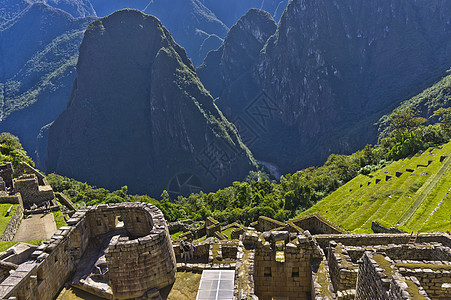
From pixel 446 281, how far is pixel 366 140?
154884 mm

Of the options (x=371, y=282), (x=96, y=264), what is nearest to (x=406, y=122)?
(x=371, y=282)

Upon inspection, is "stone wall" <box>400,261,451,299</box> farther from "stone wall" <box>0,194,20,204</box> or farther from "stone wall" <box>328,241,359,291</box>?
"stone wall" <box>0,194,20,204</box>

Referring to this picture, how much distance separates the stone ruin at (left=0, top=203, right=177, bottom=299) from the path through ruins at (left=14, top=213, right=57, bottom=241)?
1370cm

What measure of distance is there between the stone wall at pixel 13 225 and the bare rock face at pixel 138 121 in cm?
11978

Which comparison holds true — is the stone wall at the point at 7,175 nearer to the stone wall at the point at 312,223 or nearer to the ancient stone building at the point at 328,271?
the stone wall at the point at 312,223

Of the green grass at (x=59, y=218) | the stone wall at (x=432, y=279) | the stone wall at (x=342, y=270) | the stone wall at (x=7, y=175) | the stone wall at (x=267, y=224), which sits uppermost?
the stone wall at (x=7, y=175)

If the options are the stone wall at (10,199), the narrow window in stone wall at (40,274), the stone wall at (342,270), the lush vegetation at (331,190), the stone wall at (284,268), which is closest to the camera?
the narrow window in stone wall at (40,274)

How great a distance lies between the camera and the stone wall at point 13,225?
837 inches

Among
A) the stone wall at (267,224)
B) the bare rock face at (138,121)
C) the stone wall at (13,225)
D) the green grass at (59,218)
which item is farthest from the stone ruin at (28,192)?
the bare rock face at (138,121)

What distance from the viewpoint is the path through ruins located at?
22.6 metres

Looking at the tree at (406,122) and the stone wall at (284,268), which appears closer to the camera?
the stone wall at (284,268)

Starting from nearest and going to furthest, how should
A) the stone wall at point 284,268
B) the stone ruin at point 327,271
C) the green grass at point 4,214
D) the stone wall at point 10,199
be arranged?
1. the stone ruin at point 327,271
2. the stone wall at point 284,268
3. the green grass at point 4,214
4. the stone wall at point 10,199

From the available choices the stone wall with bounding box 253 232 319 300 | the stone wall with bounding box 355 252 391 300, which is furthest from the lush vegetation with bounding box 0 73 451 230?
the stone wall with bounding box 253 232 319 300

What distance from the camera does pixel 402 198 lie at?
3228 centimetres
